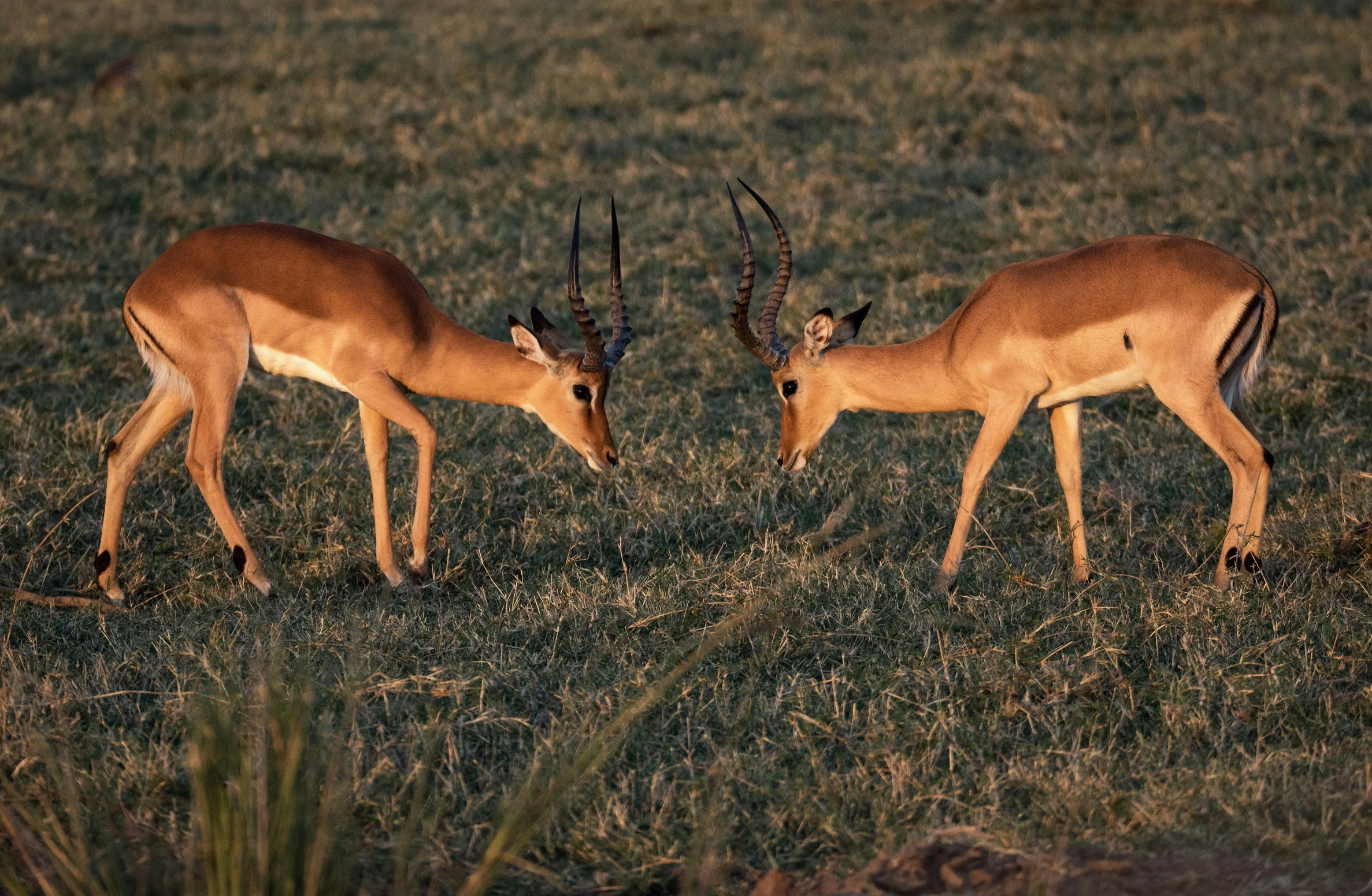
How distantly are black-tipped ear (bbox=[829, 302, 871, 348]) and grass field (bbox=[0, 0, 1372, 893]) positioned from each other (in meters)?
0.68

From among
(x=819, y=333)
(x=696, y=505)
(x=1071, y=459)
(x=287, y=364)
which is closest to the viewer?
(x=287, y=364)

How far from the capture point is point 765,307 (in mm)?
4953

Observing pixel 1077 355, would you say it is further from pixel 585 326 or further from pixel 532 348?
pixel 532 348

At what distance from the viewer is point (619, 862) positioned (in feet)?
9.89

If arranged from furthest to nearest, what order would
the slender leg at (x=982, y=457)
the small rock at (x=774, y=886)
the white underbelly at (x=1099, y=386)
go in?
the slender leg at (x=982, y=457) < the white underbelly at (x=1099, y=386) < the small rock at (x=774, y=886)

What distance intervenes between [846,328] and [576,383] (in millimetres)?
1047

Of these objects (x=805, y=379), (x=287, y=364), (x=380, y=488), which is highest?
(x=287, y=364)

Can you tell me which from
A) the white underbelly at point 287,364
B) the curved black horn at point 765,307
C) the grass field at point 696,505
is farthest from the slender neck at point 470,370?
the curved black horn at point 765,307

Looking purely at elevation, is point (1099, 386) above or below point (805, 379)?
above

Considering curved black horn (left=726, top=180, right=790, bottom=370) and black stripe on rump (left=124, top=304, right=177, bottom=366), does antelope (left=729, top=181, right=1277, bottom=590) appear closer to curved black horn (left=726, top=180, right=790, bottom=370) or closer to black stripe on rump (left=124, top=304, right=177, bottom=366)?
curved black horn (left=726, top=180, right=790, bottom=370)

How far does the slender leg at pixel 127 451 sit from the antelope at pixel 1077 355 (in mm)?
2098

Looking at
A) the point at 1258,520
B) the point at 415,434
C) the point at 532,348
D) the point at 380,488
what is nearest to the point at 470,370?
the point at 532,348

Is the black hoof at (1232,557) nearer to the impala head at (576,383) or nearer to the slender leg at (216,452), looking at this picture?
the impala head at (576,383)

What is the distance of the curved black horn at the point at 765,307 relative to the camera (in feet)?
15.8
